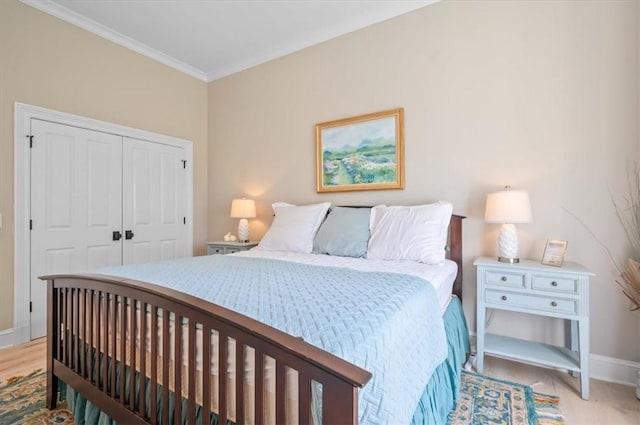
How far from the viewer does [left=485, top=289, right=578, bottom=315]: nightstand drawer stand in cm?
189

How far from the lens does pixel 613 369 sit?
203cm

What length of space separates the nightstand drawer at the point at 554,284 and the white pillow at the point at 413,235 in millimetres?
567

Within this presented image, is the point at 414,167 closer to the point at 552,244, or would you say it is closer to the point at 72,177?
the point at 552,244

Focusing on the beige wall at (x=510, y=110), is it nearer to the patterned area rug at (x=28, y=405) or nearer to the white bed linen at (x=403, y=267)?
the white bed linen at (x=403, y=267)

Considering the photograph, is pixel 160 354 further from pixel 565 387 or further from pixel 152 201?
pixel 152 201

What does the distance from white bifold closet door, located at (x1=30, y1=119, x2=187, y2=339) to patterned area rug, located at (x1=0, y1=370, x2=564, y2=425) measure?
1.14 metres

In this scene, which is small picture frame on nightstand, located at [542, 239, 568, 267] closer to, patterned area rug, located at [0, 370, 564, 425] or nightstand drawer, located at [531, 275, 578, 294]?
nightstand drawer, located at [531, 275, 578, 294]

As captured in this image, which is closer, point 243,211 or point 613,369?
point 613,369

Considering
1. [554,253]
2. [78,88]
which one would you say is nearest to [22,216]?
[78,88]

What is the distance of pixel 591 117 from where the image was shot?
210 centimetres

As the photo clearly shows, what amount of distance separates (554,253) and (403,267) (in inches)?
41.1

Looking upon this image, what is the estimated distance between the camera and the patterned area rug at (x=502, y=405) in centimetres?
163

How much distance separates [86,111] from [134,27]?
97 cm

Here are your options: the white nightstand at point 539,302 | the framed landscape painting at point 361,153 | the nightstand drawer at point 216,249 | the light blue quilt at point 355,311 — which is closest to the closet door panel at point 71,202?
the nightstand drawer at point 216,249
